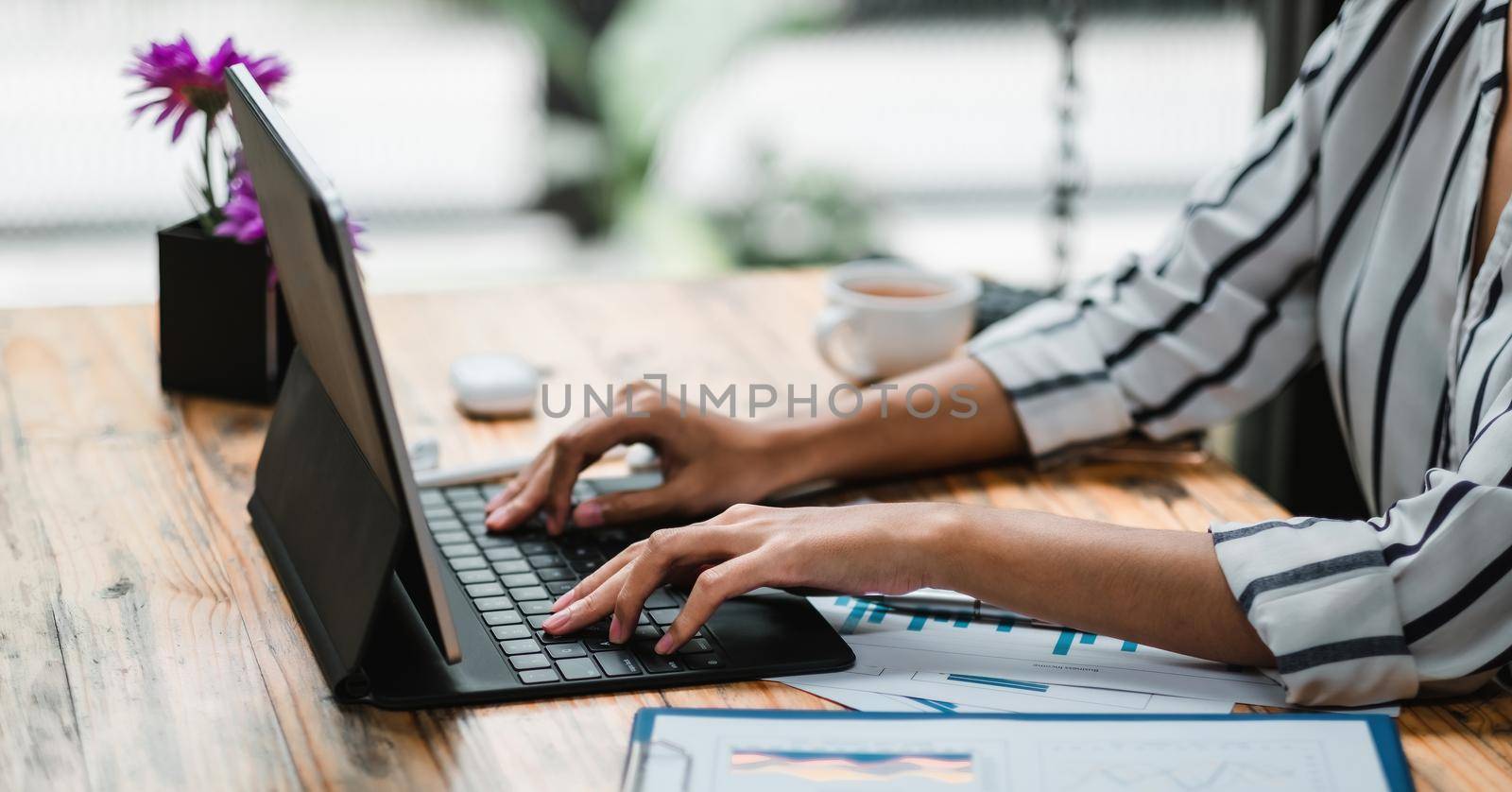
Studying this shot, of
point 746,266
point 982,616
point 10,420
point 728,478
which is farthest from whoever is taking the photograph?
point 746,266

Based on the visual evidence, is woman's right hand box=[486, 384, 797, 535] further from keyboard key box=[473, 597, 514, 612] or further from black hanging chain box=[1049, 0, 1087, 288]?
black hanging chain box=[1049, 0, 1087, 288]

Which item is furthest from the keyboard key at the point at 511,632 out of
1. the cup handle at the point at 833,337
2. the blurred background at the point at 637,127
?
the blurred background at the point at 637,127

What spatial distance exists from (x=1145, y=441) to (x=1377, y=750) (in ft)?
1.58

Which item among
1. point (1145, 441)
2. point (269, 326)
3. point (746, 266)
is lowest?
point (746, 266)

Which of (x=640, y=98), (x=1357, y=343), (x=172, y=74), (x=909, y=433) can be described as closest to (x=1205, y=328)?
Answer: (x=1357, y=343)

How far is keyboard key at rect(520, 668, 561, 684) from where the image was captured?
755mm

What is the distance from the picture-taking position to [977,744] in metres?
0.69

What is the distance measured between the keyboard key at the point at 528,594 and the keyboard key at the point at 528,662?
0.07m

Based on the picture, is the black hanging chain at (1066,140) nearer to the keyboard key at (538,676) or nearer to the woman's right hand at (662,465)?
the woman's right hand at (662,465)

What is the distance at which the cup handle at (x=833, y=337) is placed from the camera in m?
1.25

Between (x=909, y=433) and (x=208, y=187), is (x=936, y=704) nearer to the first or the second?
(x=909, y=433)

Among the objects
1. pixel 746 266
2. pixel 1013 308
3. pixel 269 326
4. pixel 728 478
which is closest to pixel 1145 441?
pixel 1013 308

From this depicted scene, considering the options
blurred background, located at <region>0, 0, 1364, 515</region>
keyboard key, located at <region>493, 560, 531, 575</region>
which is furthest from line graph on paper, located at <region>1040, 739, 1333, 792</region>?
blurred background, located at <region>0, 0, 1364, 515</region>

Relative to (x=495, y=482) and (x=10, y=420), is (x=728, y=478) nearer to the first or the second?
Answer: (x=495, y=482)
